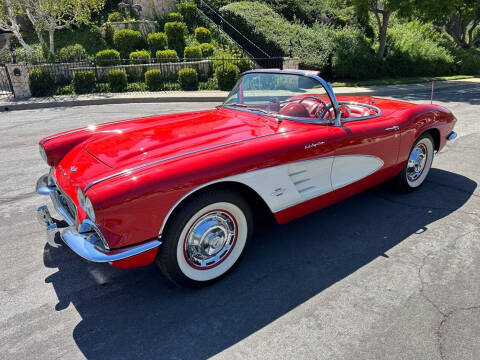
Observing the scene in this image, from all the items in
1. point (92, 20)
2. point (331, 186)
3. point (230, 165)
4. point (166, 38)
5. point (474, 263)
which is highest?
point (92, 20)

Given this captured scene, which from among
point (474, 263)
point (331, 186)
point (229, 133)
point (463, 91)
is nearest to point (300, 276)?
point (331, 186)

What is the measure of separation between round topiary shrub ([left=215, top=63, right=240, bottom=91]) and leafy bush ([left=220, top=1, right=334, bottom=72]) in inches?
127

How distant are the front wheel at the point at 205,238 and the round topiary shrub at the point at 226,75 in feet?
39.4

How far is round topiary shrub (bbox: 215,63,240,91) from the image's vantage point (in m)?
14.2

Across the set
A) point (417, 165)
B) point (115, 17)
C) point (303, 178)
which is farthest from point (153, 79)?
point (303, 178)

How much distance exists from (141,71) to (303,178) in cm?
1336

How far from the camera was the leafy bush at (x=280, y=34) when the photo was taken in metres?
16.3

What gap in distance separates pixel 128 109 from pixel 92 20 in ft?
37.8

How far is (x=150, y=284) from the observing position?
292cm

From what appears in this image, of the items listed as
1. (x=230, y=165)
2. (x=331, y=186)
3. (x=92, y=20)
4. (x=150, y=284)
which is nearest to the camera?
(x=230, y=165)

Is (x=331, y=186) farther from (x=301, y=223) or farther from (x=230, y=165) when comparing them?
(x=230, y=165)

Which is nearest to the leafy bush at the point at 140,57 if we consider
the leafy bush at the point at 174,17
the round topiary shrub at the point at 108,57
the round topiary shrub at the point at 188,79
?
the round topiary shrub at the point at 108,57

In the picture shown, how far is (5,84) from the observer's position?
13633mm

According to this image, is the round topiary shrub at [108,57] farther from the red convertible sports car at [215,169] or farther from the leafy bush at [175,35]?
the red convertible sports car at [215,169]
